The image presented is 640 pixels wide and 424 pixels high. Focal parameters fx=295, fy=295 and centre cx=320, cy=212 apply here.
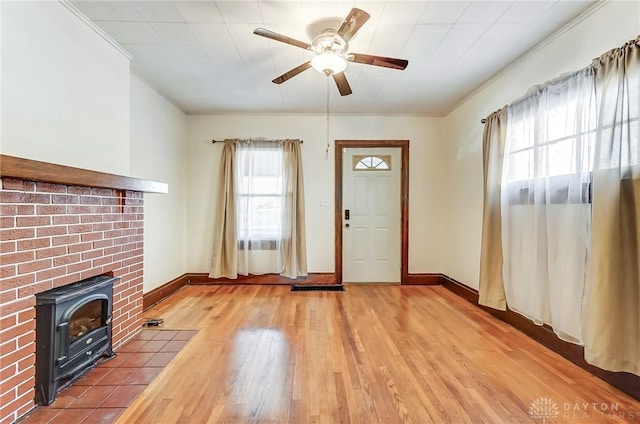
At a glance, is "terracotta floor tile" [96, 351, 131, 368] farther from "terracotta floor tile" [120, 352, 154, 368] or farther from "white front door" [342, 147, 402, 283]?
"white front door" [342, 147, 402, 283]

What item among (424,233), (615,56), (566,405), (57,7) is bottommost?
(566,405)

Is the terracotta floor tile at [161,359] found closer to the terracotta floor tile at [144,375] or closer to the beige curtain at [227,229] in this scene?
the terracotta floor tile at [144,375]

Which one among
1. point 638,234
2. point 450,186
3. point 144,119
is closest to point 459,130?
point 450,186

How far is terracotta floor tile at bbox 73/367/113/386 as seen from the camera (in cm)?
179

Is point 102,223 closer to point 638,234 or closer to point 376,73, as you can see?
point 376,73

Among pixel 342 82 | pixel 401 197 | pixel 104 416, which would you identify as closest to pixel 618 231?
pixel 342 82

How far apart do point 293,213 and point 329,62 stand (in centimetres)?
Answer: 232

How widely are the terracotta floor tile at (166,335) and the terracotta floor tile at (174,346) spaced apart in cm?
10

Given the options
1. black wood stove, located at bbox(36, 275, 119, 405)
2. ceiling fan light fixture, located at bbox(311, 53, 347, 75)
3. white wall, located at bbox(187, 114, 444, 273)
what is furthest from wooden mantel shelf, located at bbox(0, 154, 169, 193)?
white wall, located at bbox(187, 114, 444, 273)

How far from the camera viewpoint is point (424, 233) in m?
4.30

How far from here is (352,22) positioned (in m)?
1.79

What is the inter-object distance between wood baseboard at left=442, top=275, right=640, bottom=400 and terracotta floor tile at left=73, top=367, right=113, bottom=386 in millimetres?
3145

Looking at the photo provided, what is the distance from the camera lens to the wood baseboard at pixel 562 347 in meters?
1.70

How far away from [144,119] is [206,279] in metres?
2.22
